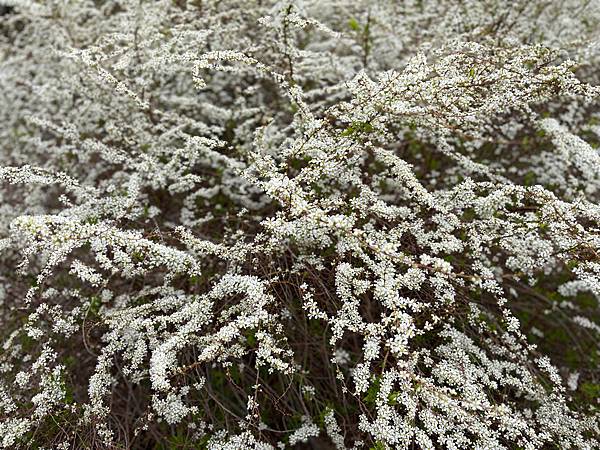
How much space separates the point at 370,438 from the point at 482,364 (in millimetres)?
735

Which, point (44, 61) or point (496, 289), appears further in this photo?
point (44, 61)

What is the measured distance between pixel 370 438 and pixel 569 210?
55.5 inches

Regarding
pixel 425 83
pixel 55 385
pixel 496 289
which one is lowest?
pixel 55 385

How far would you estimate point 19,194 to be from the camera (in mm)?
3943

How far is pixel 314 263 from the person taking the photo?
7.96 ft

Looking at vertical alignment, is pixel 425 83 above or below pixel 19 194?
above

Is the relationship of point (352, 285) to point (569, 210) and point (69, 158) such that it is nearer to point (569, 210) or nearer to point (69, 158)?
point (569, 210)

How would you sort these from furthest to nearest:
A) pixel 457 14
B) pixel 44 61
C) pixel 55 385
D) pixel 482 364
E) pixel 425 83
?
pixel 44 61 < pixel 457 14 < pixel 482 364 < pixel 55 385 < pixel 425 83

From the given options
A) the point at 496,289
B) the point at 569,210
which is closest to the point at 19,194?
the point at 496,289

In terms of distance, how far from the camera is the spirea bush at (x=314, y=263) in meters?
2.08

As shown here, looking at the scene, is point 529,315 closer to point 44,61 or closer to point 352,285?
point 352,285

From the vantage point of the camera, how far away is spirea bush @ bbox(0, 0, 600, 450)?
208cm

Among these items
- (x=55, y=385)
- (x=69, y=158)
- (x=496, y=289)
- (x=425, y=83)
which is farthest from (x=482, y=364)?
(x=69, y=158)

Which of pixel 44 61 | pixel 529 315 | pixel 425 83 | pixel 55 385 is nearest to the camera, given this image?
pixel 425 83
